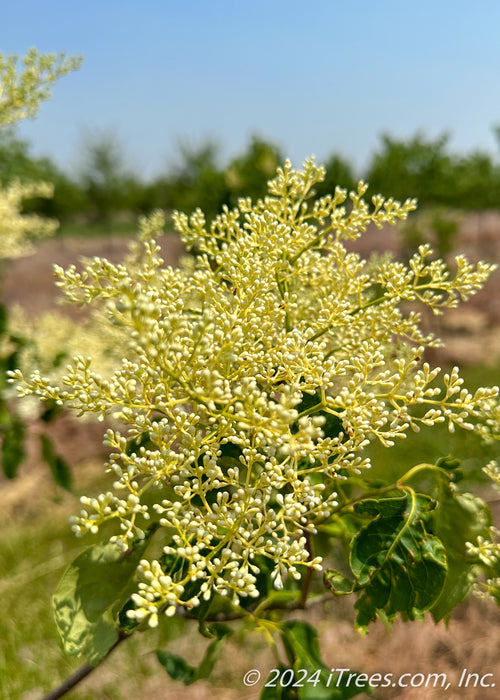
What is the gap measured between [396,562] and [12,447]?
7.77 ft

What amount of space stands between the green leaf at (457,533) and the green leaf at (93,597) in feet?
2.19

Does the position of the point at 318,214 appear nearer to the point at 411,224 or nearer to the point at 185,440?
the point at 185,440

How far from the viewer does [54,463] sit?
9.78 ft

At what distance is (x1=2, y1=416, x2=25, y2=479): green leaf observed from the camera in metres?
2.82

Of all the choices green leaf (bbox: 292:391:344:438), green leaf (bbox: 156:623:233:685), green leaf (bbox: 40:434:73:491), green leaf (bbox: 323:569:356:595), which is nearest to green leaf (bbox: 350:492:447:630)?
green leaf (bbox: 323:569:356:595)

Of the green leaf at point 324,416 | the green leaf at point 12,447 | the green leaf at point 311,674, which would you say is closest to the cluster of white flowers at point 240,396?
the green leaf at point 324,416

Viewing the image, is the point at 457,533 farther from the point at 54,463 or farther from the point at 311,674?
the point at 54,463

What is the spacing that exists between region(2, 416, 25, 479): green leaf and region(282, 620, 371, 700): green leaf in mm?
2055

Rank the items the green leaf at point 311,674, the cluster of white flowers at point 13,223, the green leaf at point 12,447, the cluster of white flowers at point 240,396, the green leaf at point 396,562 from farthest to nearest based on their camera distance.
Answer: the cluster of white flowers at point 13,223 → the green leaf at point 12,447 → the green leaf at point 311,674 → the green leaf at point 396,562 → the cluster of white flowers at point 240,396

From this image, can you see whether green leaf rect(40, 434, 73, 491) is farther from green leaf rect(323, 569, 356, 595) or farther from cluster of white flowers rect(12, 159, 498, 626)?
green leaf rect(323, 569, 356, 595)

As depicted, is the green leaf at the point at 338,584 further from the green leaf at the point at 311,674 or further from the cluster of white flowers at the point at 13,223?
the cluster of white flowers at the point at 13,223

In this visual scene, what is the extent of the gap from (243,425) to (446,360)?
10098 millimetres

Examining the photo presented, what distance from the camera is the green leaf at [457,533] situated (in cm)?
119

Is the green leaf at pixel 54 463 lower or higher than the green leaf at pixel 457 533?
lower
